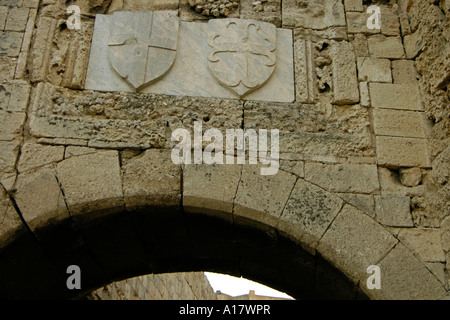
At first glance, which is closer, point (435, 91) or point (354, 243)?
point (354, 243)

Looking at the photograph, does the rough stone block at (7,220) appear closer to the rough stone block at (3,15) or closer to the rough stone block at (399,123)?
the rough stone block at (3,15)

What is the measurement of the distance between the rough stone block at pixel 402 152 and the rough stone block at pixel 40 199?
2044mm

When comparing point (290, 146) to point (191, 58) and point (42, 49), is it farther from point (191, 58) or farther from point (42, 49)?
point (42, 49)

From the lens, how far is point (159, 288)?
6867 millimetres

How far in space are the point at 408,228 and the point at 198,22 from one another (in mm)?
2074

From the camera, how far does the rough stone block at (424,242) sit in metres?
3.00

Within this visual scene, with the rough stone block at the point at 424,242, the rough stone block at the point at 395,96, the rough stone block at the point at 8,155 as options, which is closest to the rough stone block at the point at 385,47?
the rough stone block at the point at 395,96

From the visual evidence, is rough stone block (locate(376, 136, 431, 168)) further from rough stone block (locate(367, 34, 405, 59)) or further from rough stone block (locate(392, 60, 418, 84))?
rough stone block (locate(367, 34, 405, 59))

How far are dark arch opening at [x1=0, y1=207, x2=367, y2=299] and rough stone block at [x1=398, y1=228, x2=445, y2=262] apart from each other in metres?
0.42

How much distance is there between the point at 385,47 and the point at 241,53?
108 cm

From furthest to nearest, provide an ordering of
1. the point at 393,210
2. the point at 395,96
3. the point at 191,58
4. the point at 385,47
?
the point at 385,47, the point at 191,58, the point at 395,96, the point at 393,210

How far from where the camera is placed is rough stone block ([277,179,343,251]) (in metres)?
3.06

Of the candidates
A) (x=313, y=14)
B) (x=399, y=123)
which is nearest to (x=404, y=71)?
(x=399, y=123)

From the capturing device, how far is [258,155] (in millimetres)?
3293
